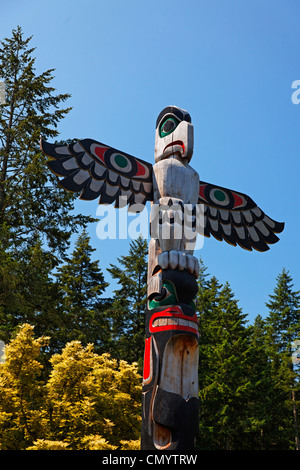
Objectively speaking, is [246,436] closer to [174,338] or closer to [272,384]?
[272,384]

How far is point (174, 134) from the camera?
7555 mm

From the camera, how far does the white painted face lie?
7.41 meters

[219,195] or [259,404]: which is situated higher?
[219,195]

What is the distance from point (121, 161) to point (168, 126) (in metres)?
1.15

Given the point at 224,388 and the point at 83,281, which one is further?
→ the point at 83,281

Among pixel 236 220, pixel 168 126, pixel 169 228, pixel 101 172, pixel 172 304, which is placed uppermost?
pixel 168 126

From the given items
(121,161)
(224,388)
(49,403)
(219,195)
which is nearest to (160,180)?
(121,161)

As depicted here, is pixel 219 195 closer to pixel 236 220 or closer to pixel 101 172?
pixel 236 220

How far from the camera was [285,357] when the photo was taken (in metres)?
25.9

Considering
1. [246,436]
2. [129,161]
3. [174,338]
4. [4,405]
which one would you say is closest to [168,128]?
[129,161]

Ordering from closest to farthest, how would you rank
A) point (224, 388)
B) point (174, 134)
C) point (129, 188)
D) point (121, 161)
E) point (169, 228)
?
point (169, 228) → point (129, 188) → point (121, 161) → point (174, 134) → point (224, 388)

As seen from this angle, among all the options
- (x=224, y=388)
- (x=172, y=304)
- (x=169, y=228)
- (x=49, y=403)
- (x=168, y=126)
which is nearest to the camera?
(x=172, y=304)

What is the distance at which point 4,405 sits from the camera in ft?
26.3

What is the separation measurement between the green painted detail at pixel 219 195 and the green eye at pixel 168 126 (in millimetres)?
1556
